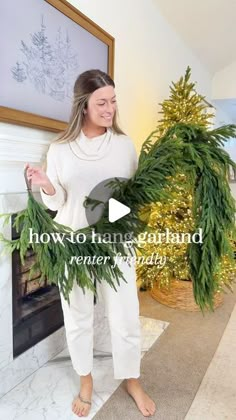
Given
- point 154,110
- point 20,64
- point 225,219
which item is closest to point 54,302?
point 225,219

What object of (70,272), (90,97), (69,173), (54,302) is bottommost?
(54,302)

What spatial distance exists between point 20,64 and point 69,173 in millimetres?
524

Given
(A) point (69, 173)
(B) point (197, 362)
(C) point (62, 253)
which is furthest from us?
(B) point (197, 362)

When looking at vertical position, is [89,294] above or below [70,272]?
below

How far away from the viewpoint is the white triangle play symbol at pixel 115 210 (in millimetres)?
1149

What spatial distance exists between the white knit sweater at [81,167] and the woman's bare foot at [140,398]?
2.47 feet

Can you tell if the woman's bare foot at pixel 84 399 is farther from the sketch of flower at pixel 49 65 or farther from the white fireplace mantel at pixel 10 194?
the sketch of flower at pixel 49 65

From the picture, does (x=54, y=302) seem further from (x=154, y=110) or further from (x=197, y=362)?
(x=154, y=110)

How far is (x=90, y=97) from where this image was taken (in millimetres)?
1135

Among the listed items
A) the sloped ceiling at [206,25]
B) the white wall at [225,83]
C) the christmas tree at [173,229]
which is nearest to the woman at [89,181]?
the christmas tree at [173,229]

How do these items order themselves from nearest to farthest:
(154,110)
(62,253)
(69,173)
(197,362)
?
(62,253) → (69,173) → (197,362) → (154,110)

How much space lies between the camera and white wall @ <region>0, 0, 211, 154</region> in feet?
6.08

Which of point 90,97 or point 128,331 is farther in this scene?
point 128,331

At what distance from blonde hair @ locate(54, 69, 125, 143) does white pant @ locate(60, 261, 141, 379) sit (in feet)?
1.78
